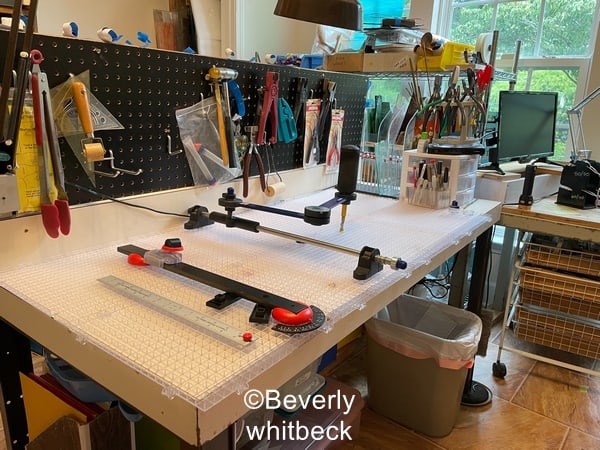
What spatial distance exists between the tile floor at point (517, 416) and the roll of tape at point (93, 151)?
128cm

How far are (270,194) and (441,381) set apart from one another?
88cm

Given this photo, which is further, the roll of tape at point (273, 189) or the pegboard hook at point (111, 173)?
the roll of tape at point (273, 189)

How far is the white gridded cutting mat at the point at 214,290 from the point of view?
67 cm

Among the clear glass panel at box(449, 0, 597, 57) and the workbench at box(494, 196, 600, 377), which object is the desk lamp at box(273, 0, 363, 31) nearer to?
the workbench at box(494, 196, 600, 377)

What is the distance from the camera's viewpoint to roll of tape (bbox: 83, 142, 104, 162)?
1059 millimetres

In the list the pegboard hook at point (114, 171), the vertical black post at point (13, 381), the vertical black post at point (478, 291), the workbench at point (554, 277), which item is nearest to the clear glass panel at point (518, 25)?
the workbench at point (554, 277)

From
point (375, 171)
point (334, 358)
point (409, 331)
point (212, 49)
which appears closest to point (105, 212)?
point (409, 331)

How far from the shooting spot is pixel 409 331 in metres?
1.58

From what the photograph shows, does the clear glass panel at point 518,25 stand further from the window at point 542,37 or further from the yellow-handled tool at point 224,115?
the yellow-handled tool at point 224,115

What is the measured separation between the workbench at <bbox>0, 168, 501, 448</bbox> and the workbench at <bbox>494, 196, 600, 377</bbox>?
0.35m

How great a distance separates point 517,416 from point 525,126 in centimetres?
124

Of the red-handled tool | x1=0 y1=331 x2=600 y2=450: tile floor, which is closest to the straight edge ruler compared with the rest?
the red-handled tool

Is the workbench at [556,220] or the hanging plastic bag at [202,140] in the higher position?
the hanging plastic bag at [202,140]

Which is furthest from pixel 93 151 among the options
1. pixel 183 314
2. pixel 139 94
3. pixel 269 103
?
pixel 269 103
